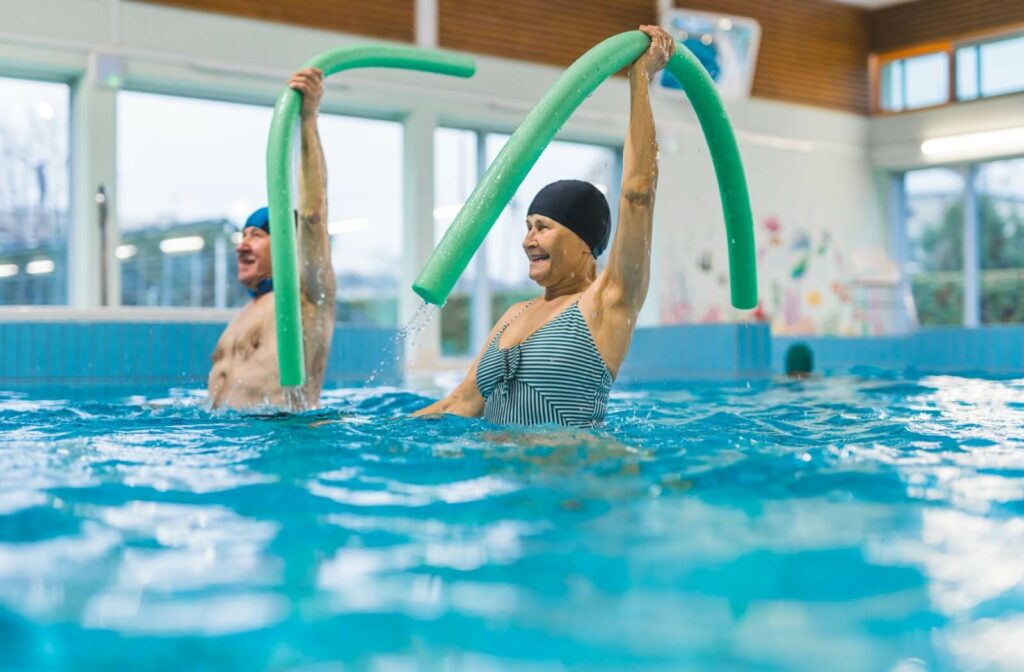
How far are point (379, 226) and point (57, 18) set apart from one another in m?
3.75

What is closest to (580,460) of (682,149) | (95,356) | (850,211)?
(95,356)

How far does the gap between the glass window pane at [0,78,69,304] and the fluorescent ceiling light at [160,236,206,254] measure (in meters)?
0.92

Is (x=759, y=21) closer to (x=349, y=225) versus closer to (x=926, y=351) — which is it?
(x=926, y=351)

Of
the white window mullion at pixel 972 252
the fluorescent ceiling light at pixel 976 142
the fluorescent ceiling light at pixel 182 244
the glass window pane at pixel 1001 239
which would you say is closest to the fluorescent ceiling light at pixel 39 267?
the fluorescent ceiling light at pixel 182 244

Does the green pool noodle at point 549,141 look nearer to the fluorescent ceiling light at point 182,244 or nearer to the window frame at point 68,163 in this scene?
the window frame at point 68,163

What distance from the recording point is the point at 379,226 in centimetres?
1173

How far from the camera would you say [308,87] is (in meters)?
3.80

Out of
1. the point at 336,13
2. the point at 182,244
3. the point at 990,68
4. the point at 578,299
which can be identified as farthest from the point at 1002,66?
the point at 578,299

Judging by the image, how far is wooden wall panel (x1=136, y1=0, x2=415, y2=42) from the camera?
34.0ft

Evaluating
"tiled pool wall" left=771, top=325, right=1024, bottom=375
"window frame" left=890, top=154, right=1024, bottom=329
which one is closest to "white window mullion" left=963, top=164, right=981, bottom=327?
"window frame" left=890, top=154, right=1024, bottom=329

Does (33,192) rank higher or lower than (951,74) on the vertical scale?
lower

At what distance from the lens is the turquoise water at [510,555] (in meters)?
1.49

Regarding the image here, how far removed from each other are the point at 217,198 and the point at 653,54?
8154mm

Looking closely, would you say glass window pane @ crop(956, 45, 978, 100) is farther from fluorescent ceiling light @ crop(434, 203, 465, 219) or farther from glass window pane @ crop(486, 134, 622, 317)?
fluorescent ceiling light @ crop(434, 203, 465, 219)
